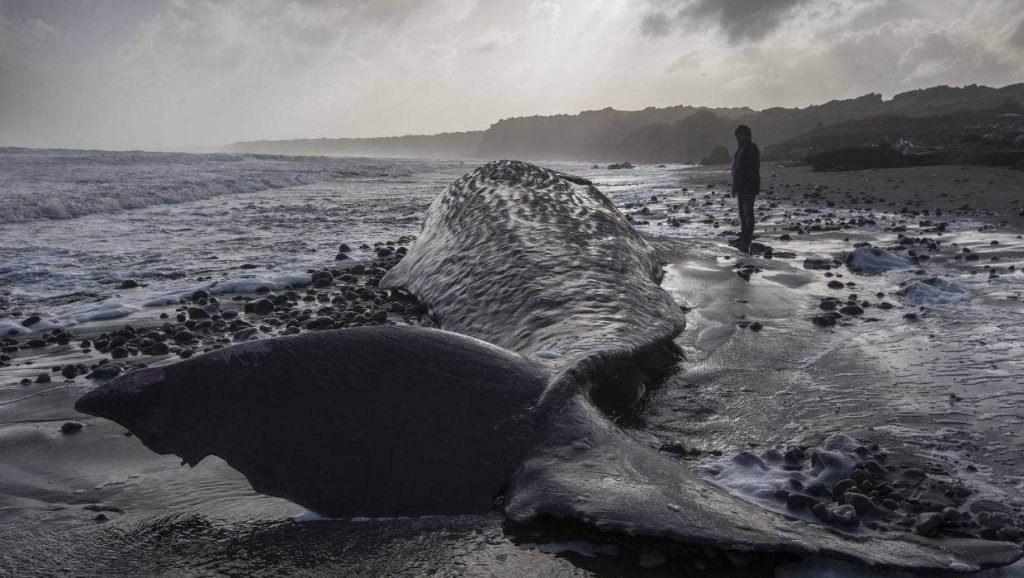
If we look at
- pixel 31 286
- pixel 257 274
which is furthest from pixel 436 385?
pixel 31 286

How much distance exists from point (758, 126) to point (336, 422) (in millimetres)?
83260

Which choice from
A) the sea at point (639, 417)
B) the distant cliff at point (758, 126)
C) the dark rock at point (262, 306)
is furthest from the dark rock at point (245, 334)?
the distant cliff at point (758, 126)

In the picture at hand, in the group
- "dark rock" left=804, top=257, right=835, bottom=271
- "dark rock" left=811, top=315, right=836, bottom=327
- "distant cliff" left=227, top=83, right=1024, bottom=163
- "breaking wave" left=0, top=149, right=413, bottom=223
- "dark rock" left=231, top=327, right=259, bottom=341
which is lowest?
"dark rock" left=231, top=327, right=259, bottom=341

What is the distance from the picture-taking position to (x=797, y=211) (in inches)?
500

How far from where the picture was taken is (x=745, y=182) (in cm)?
969

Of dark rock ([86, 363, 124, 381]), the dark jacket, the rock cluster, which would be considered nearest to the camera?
dark rock ([86, 363, 124, 381])

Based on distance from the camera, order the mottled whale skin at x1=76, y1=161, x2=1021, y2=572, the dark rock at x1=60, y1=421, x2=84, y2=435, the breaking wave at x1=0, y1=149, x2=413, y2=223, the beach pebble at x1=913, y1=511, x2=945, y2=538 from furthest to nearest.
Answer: the breaking wave at x1=0, y1=149, x2=413, y2=223
the dark rock at x1=60, y1=421, x2=84, y2=435
the beach pebble at x1=913, y1=511, x2=945, y2=538
the mottled whale skin at x1=76, y1=161, x2=1021, y2=572

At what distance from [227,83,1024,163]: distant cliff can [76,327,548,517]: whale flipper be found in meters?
39.5

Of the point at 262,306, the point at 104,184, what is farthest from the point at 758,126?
the point at 262,306

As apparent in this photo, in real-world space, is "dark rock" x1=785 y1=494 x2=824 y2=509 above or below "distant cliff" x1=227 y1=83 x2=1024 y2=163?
below

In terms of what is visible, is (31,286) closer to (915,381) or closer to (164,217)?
(164,217)

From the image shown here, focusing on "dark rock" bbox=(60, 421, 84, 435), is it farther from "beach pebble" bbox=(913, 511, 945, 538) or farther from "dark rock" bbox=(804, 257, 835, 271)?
"dark rock" bbox=(804, 257, 835, 271)

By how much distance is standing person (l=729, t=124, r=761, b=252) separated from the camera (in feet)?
28.2

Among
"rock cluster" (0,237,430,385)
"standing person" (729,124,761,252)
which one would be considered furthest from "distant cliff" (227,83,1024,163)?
"rock cluster" (0,237,430,385)
